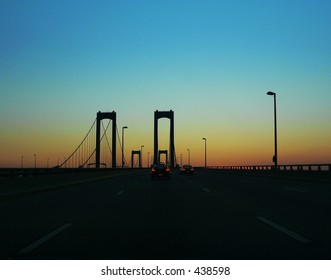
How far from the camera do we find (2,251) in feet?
24.3

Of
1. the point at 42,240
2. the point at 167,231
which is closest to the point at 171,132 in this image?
the point at 167,231

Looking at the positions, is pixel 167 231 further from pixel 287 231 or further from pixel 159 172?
pixel 159 172

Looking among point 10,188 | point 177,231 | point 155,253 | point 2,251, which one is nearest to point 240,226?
point 177,231

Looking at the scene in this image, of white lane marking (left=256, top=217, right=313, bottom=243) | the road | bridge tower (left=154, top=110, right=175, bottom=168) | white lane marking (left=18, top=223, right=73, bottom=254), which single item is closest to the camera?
the road

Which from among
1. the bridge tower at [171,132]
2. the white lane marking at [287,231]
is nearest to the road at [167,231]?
the white lane marking at [287,231]

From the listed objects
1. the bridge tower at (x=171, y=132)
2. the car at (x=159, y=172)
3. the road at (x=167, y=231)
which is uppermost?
the bridge tower at (x=171, y=132)

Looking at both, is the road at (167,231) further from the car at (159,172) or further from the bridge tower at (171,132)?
the bridge tower at (171,132)

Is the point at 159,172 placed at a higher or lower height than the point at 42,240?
higher

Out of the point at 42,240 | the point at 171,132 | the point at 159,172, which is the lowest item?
the point at 42,240

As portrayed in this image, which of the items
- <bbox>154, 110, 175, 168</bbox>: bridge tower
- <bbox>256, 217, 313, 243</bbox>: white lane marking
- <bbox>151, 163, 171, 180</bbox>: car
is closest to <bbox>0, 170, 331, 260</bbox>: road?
<bbox>256, 217, 313, 243</bbox>: white lane marking

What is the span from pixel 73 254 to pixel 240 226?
4307 mm

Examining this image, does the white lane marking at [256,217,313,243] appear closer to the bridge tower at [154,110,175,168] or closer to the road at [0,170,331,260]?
the road at [0,170,331,260]
